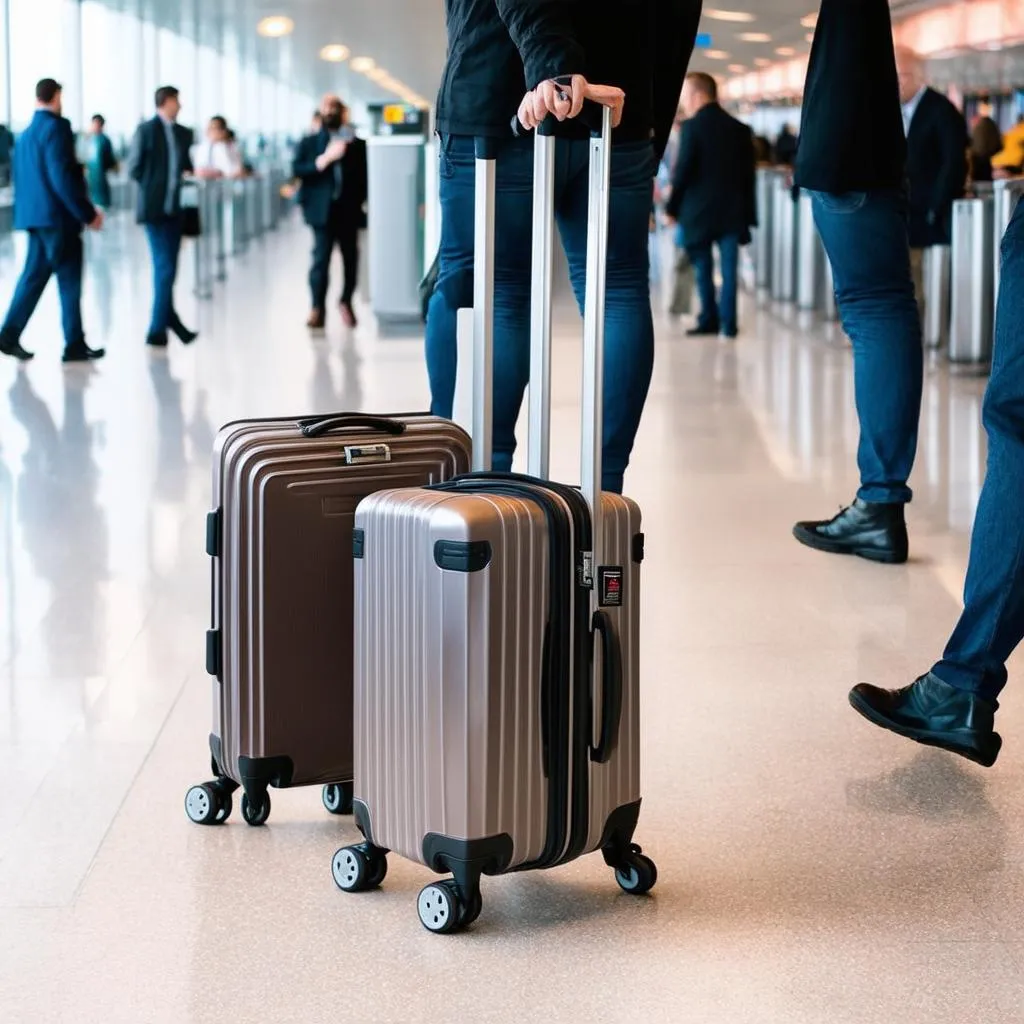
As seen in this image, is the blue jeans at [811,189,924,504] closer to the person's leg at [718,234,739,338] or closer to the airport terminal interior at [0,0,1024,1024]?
the airport terminal interior at [0,0,1024,1024]

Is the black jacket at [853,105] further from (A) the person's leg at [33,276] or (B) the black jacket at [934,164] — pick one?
(A) the person's leg at [33,276]

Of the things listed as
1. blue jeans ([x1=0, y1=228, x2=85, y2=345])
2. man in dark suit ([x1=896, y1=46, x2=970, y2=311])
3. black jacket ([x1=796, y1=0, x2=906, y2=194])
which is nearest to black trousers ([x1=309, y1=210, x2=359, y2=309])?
blue jeans ([x1=0, y1=228, x2=85, y2=345])

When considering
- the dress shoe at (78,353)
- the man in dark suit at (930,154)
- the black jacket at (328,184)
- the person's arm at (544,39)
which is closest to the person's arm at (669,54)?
the person's arm at (544,39)

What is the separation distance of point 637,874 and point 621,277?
4.39 feet

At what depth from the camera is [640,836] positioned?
2.37 m

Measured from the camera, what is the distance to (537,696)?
201 centimetres

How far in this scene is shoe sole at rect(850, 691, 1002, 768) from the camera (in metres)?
2.57

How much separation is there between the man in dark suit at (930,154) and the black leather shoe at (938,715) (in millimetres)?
6467

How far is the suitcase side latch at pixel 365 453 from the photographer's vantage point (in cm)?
223

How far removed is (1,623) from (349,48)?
3821cm

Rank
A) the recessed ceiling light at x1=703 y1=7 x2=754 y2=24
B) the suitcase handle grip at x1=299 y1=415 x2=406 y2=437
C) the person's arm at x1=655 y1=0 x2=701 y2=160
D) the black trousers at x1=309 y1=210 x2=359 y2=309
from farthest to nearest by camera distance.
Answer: the recessed ceiling light at x1=703 y1=7 x2=754 y2=24, the black trousers at x1=309 y1=210 x2=359 y2=309, the person's arm at x1=655 y1=0 x2=701 y2=160, the suitcase handle grip at x1=299 y1=415 x2=406 y2=437

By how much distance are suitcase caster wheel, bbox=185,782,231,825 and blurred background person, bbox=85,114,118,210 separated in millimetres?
17778

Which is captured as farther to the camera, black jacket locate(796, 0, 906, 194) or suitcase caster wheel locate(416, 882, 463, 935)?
black jacket locate(796, 0, 906, 194)

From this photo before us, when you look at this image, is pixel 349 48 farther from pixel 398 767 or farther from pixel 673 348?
pixel 398 767
